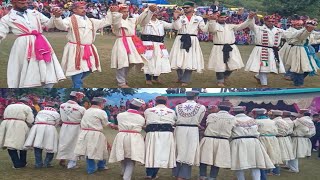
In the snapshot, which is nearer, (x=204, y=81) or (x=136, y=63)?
(x=136, y=63)

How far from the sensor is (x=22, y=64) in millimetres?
6062

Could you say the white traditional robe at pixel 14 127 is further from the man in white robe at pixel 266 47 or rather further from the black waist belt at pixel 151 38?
the man in white robe at pixel 266 47

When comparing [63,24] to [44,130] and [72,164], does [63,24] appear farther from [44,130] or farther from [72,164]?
[72,164]

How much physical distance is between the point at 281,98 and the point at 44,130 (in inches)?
128

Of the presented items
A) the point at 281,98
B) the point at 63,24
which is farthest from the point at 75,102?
the point at 281,98

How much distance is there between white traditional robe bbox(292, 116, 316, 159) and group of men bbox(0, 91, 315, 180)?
674mm

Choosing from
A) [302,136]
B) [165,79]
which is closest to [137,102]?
[165,79]

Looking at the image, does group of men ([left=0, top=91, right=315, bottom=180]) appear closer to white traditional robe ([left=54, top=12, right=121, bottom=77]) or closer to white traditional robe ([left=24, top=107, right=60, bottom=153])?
white traditional robe ([left=24, top=107, right=60, bottom=153])

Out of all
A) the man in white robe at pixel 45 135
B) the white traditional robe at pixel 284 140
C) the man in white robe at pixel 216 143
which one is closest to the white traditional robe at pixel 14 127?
the man in white robe at pixel 45 135

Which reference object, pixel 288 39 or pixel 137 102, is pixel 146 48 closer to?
pixel 137 102

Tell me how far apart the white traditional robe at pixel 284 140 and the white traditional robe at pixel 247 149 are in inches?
30.6

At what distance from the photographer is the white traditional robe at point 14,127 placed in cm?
628

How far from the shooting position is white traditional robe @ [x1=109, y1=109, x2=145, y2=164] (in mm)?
5925

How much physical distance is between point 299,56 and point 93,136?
13.9 feet
